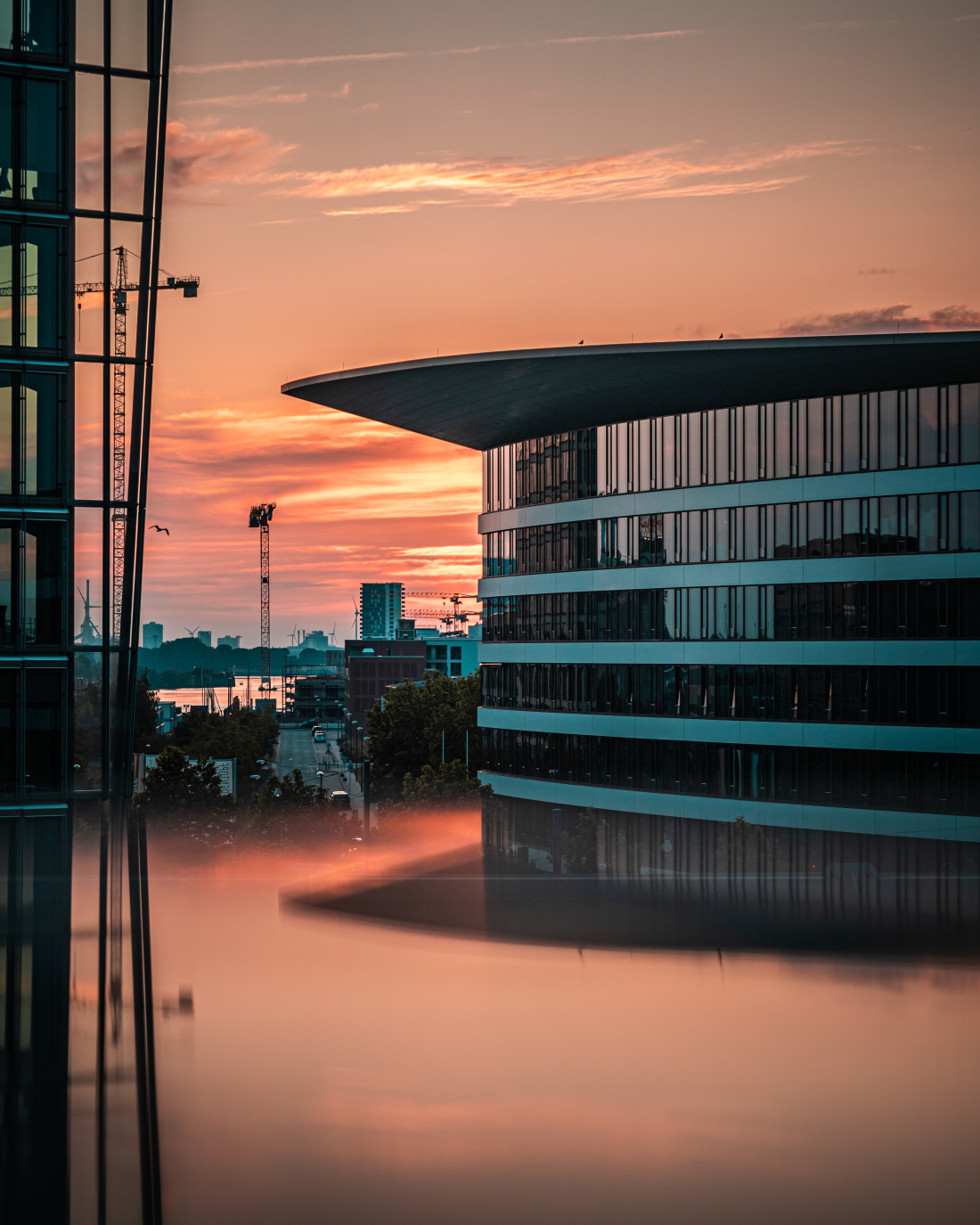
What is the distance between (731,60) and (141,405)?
12131 millimetres

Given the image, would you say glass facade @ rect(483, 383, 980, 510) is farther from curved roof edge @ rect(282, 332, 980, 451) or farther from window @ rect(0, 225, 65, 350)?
window @ rect(0, 225, 65, 350)

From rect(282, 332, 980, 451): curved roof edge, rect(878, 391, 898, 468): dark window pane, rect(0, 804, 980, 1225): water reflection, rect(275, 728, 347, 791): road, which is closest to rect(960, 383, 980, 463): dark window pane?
rect(282, 332, 980, 451): curved roof edge

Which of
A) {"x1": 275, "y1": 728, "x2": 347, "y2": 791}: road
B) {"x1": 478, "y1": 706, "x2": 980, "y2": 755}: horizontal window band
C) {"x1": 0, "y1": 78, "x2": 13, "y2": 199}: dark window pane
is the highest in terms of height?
{"x1": 0, "y1": 78, "x2": 13, "y2": 199}: dark window pane

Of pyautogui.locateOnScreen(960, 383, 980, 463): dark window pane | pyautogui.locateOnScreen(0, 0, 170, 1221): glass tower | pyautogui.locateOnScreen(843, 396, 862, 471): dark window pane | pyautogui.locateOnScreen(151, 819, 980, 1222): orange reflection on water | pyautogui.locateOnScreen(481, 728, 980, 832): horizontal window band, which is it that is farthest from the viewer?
pyautogui.locateOnScreen(843, 396, 862, 471): dark window pane

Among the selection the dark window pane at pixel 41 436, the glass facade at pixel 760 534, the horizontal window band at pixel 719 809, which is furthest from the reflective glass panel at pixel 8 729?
the glass facade at pixel 760 534

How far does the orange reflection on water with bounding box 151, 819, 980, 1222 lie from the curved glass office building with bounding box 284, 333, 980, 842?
29744mm

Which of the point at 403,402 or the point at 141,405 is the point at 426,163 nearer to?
the point at 141,405

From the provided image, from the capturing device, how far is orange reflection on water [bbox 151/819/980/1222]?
3729 millimetres

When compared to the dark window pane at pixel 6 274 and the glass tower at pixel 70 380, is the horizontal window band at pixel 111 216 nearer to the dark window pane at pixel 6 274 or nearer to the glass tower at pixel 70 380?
the glass tower at pixel 70 380

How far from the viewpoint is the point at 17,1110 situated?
423 cm

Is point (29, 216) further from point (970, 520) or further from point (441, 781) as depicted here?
point (441, 781)

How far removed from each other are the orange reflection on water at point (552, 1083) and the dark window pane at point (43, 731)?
709 cm

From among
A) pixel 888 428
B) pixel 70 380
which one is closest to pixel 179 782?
pixel 70 380

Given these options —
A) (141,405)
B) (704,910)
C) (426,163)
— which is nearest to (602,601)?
(426,163)
